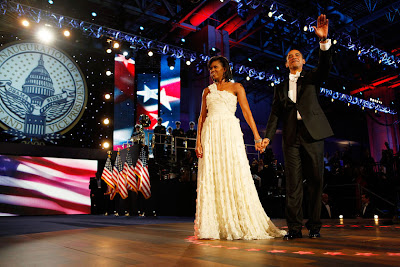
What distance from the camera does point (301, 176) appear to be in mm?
3031

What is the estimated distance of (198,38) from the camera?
14.6 m

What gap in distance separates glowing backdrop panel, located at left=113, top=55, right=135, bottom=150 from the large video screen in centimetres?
179

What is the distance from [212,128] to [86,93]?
1092cm

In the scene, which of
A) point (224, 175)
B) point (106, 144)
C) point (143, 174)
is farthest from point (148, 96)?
point (224, 175)

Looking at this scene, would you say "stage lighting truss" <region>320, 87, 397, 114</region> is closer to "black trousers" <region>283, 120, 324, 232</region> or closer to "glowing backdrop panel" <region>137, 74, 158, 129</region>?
"glowing backdrop panel" <region>137, 74, 158, 129</region>

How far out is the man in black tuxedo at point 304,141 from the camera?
2.93m

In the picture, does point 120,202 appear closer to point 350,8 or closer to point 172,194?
point 172,194

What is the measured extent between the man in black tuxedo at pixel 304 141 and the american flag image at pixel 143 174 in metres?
5.08

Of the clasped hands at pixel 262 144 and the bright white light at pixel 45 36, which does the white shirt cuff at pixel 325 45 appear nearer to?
the clasped hands at pixel 262 144

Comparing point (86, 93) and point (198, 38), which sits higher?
point (198, 38)

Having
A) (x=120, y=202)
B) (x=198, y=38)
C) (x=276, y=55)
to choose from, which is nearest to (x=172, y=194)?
(x=120, y=202)

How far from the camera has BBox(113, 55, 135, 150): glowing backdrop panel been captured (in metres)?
13.9

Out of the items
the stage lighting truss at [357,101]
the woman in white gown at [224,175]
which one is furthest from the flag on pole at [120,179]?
the stage lighting truss at [357,101]

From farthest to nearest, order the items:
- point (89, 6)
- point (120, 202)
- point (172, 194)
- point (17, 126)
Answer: point (89, 6) → point (17, 126) → point (120, 202) → point (172, 194)
